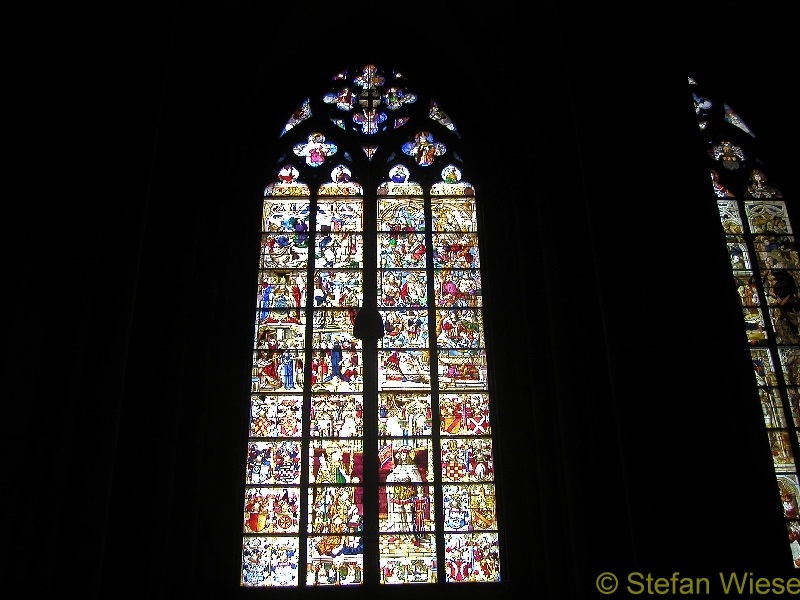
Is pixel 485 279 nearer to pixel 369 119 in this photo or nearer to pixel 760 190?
pixel 369 119

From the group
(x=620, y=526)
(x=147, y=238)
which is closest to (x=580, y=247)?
(x=620, y=526)

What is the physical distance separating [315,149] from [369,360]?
8.96 ft

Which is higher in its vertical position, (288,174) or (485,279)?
(288,174)

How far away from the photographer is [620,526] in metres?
6.38

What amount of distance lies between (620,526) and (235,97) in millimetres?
6009

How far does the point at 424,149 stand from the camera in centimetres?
994

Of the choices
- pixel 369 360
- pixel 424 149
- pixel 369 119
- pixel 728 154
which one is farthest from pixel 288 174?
pixel 728 154

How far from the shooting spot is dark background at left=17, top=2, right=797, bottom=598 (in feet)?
13.6

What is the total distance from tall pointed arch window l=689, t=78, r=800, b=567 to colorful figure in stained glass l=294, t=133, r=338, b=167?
3.93 m

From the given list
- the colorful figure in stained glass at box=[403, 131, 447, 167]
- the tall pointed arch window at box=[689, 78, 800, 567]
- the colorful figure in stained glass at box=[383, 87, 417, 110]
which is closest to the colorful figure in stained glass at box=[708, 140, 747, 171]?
the tall pointed arch window at box=[689, 78, 800, 567]

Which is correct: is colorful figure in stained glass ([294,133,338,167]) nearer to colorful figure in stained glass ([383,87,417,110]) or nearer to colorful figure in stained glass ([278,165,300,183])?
colorful figure in stained glass ([278,165,300,183])

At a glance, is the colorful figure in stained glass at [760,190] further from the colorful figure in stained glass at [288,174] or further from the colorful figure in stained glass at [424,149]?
the colorful figure in stained glass at [288,174]

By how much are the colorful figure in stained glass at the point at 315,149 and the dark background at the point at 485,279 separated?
34cm

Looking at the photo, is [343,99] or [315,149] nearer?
[315,149]
